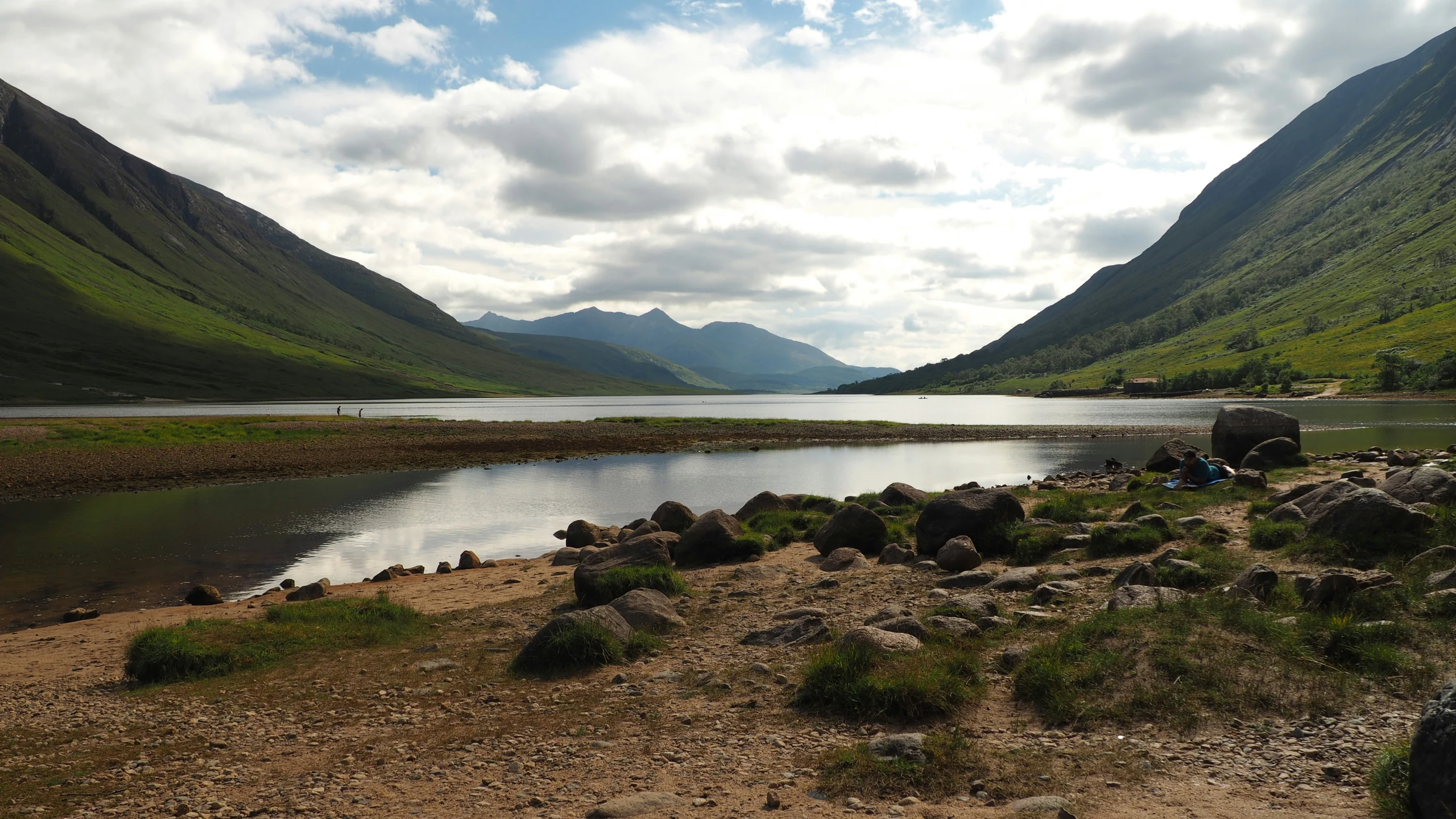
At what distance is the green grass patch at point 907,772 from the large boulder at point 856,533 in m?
15.0

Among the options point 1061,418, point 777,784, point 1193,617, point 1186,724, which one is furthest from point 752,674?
point 1061,418

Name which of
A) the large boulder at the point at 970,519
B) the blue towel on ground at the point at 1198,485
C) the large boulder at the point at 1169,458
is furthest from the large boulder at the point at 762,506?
the large boulder at the point at 1169,458

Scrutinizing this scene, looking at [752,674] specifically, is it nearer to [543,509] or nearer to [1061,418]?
[543,509]

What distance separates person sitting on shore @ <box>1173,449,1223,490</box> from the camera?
28.0 m

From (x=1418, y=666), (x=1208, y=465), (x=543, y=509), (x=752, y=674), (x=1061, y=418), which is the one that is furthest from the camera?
(x=1061, y=418)

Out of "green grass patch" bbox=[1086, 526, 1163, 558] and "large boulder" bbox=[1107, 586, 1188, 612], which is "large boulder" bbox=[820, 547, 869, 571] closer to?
"green grass patch" bbox=[1086, 526, 1163, 558]

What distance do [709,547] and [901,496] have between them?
11926 millimetres

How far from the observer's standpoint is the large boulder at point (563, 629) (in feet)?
47.1

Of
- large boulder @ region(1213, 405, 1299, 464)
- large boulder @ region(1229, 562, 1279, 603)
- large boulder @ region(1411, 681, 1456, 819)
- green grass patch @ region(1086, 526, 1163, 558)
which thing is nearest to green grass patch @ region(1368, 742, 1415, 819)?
large boulder @ region(1411, 681, 1456, 819)

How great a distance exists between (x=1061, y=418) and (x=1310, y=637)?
4956 inches

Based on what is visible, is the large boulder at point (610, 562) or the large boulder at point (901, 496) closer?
the large boulder at point (610, 562)

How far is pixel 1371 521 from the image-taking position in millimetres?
15648

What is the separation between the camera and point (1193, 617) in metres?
12.1

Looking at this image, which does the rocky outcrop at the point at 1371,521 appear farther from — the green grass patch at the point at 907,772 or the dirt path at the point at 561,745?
the green grass patch at the point at 907,772
